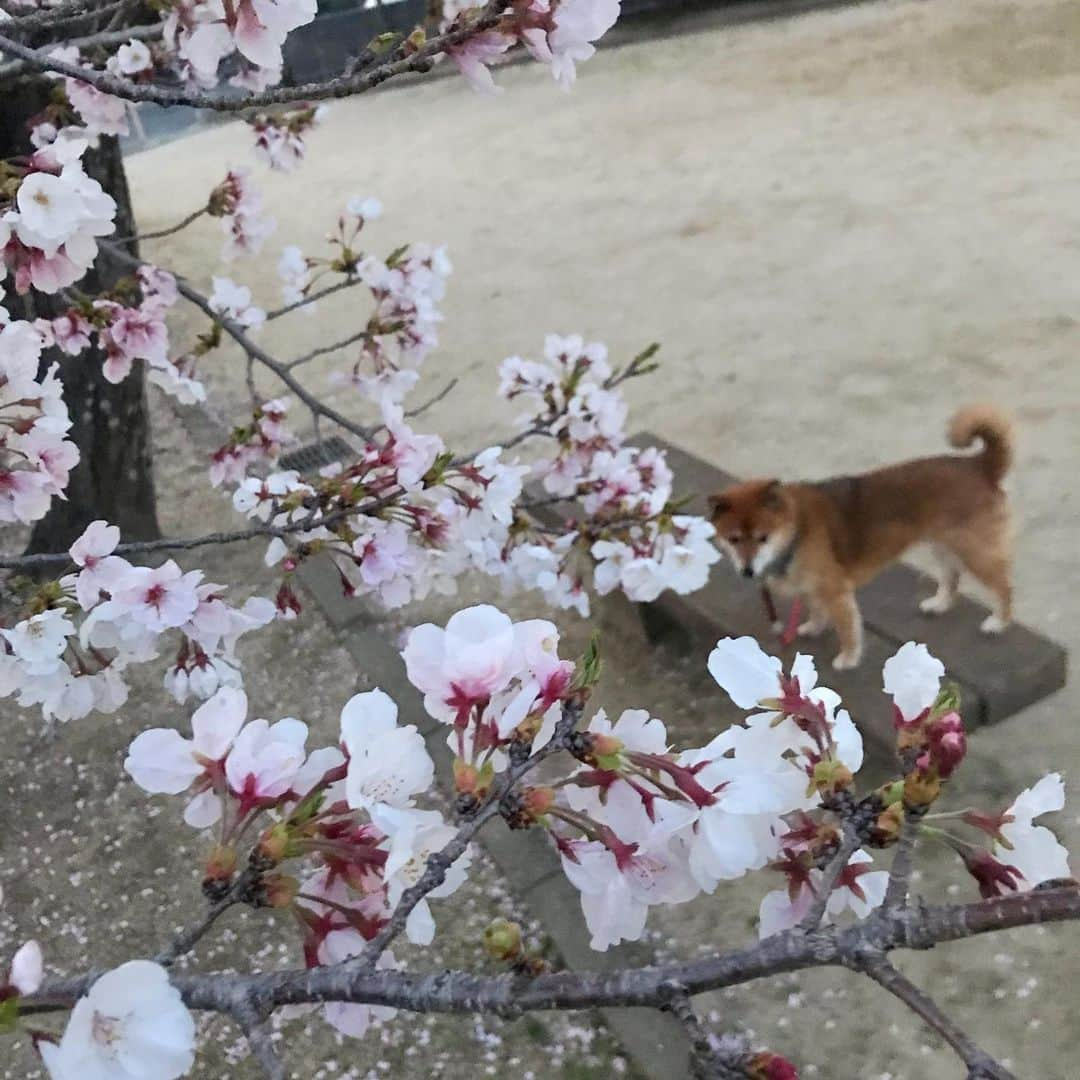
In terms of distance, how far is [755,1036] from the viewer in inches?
54.7

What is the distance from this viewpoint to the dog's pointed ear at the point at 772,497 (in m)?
1.79

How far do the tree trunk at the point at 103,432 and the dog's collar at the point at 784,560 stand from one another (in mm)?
1328

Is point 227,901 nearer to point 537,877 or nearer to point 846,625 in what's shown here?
point 537,877

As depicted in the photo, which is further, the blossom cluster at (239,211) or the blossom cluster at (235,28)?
the blossom cluster at (239,211)

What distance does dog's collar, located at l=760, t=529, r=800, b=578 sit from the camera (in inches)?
72.6

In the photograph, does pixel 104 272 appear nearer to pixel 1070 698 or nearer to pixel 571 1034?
pixel 571 1034

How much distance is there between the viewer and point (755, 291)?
3.70 meters

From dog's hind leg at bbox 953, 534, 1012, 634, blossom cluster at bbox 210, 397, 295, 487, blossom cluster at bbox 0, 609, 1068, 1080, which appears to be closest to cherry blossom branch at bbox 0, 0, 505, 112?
blossom cluster at bbox 0, 609, 1068, 1080

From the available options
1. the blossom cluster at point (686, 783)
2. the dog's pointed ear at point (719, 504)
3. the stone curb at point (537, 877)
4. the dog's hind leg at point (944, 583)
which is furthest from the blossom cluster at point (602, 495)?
the blossom cluster at point (686, 783)

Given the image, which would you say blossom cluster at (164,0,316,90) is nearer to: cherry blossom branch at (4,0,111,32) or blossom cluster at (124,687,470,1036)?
cherry blossom branch at (4,0,111,32)

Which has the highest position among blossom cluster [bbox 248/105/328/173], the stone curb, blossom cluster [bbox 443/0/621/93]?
blossom cluster [bbox 443/0/621/93]

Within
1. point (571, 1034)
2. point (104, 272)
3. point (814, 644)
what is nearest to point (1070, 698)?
point (814, 644)

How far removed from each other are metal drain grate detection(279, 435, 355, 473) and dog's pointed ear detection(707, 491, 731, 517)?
131 centimetres

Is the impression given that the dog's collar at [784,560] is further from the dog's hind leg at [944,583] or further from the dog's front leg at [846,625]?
the dog's hind leg at [944,583]
